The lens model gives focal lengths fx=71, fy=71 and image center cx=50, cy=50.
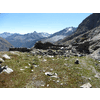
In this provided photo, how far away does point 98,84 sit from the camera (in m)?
12.0

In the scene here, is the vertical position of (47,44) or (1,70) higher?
(47,44)
